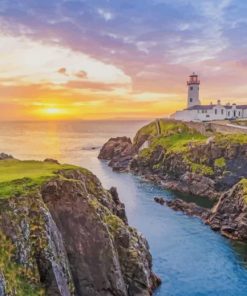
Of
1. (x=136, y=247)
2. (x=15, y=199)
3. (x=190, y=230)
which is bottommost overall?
(x=190, y=230)

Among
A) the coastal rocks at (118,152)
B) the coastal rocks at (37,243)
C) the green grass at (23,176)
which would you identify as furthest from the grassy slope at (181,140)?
the coastal rocks at (37,243)

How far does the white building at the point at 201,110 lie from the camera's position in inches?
6088

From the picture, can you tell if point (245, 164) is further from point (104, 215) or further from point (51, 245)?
point (51, 245)

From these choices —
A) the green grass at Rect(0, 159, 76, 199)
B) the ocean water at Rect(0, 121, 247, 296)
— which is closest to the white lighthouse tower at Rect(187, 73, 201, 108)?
the ocean water at Rect(0, 121, 247, 296)

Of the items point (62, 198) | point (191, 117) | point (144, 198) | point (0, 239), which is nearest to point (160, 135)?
point (191, 117)

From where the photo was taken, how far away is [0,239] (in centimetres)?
3219

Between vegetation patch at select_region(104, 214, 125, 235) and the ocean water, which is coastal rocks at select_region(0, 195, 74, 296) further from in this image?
the ocean water

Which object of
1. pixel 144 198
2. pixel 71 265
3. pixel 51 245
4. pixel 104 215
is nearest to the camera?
pixel 51 245

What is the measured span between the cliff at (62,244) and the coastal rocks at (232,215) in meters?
21.9

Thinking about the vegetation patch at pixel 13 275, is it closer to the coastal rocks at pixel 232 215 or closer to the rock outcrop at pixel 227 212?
the rock outcrop at pixel 227 212

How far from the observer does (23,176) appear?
138 feet

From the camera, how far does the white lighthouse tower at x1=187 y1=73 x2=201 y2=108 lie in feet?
531

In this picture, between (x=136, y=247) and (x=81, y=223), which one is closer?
(x=81, y=223)

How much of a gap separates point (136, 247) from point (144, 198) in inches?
1717
